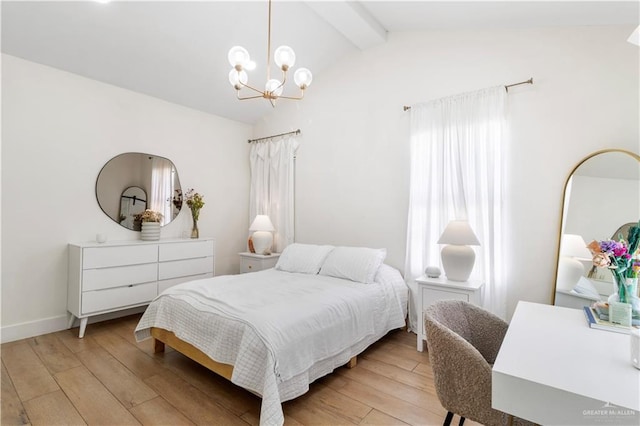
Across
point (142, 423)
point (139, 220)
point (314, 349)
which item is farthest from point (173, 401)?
point (139, 220)

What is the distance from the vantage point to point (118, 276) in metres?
3.23

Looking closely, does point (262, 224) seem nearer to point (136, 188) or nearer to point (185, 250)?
point (185, 250)

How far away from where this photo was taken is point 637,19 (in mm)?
2301

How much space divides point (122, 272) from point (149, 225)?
2.13 ft

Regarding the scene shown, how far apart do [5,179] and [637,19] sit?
5.50m

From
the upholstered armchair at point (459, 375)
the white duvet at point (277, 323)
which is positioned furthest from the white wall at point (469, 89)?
the upholstered armchair at point (459, 375)

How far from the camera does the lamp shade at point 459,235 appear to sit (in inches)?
107

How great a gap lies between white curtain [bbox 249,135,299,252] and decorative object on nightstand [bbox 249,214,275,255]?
0.71 feet

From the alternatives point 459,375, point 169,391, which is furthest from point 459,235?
point 169,391

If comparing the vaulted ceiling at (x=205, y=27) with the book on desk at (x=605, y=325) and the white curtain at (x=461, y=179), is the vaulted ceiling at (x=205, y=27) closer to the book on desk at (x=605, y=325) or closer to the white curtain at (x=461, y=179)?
the white curtain at (x=461, y=179)

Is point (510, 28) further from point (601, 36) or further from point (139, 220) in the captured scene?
point (139, 220)

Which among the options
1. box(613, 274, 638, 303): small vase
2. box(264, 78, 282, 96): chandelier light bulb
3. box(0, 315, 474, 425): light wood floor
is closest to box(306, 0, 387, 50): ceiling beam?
box(264, 78, 282, 96): chandelier light bulb

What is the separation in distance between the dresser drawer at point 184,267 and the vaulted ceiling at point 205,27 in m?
2.15

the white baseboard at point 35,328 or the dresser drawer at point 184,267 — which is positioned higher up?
the dresser drawer at point 184,267
